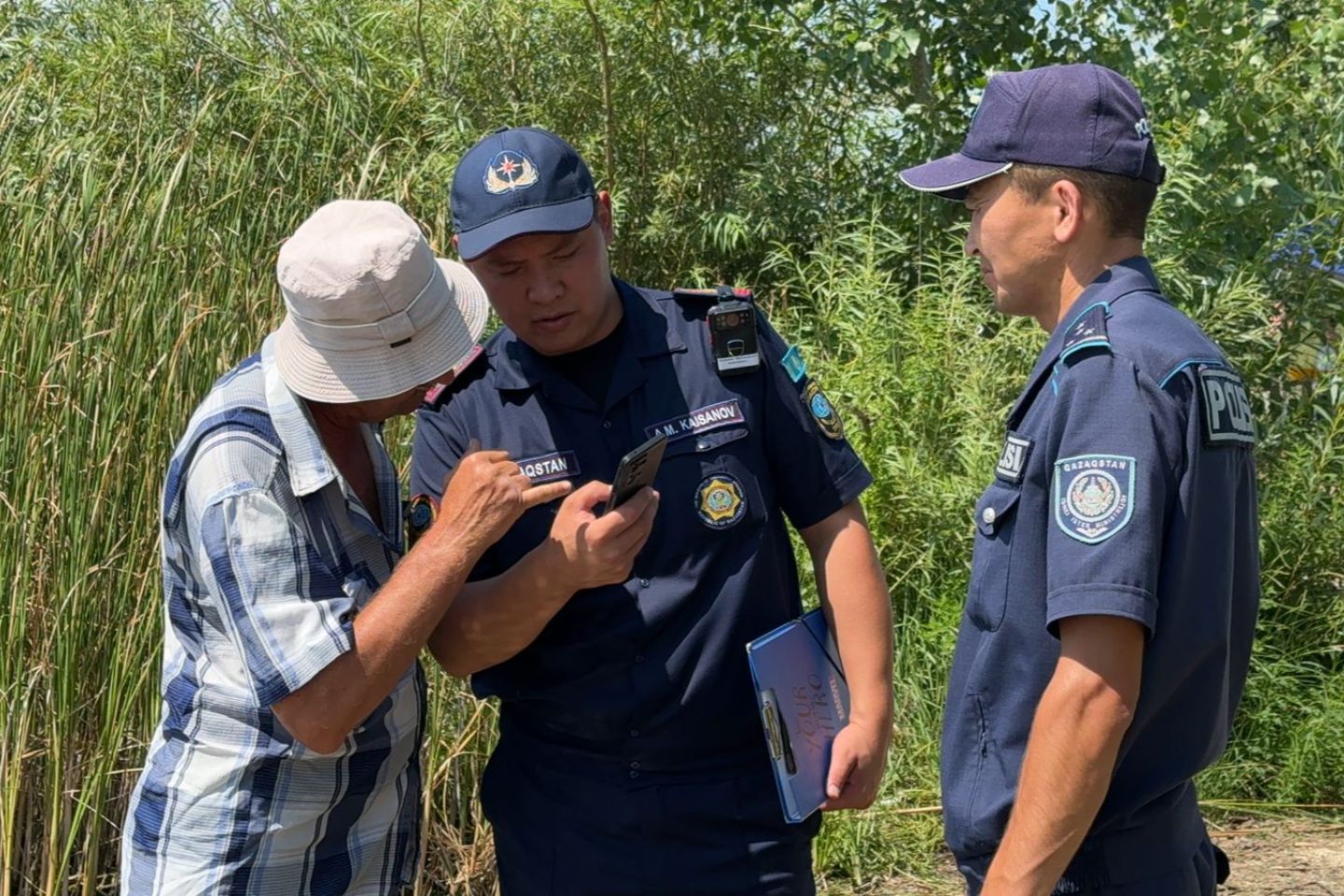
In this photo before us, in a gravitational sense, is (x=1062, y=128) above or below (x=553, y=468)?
above

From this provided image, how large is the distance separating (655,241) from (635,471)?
3682 mm

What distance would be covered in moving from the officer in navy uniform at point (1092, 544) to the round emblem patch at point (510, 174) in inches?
23.7

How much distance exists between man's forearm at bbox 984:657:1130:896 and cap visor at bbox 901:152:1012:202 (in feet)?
2.05

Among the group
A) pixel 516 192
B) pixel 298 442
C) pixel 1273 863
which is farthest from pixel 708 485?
pixel 1273 863

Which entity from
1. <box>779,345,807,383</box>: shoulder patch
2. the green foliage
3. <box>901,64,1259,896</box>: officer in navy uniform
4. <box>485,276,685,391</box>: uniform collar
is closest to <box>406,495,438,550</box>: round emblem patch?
<box>485,276,685,391</box>: uniform collar

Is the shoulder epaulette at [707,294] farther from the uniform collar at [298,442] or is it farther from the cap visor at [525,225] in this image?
the uniform collar at [298,442]

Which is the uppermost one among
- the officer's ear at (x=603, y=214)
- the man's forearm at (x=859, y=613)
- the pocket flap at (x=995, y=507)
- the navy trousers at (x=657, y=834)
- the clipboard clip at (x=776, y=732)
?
the officer's ear at (x=603, y=214)

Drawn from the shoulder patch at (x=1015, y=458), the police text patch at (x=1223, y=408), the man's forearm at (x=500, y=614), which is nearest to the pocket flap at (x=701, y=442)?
the man's forearm at (x=500, y=614)

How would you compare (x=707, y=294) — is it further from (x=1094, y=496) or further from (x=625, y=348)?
(x=1094, y=496)

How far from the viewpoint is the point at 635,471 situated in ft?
6.41

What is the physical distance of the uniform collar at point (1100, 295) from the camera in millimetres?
1728

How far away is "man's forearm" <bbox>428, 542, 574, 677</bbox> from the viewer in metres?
1.99

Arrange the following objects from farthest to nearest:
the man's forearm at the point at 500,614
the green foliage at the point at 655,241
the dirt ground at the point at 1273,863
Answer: the dirt ground at the point at 1273,863
the green foliage at the point at 655,241
the man's forearm at the point at 500,614

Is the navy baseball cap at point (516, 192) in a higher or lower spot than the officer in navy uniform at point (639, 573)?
higher
